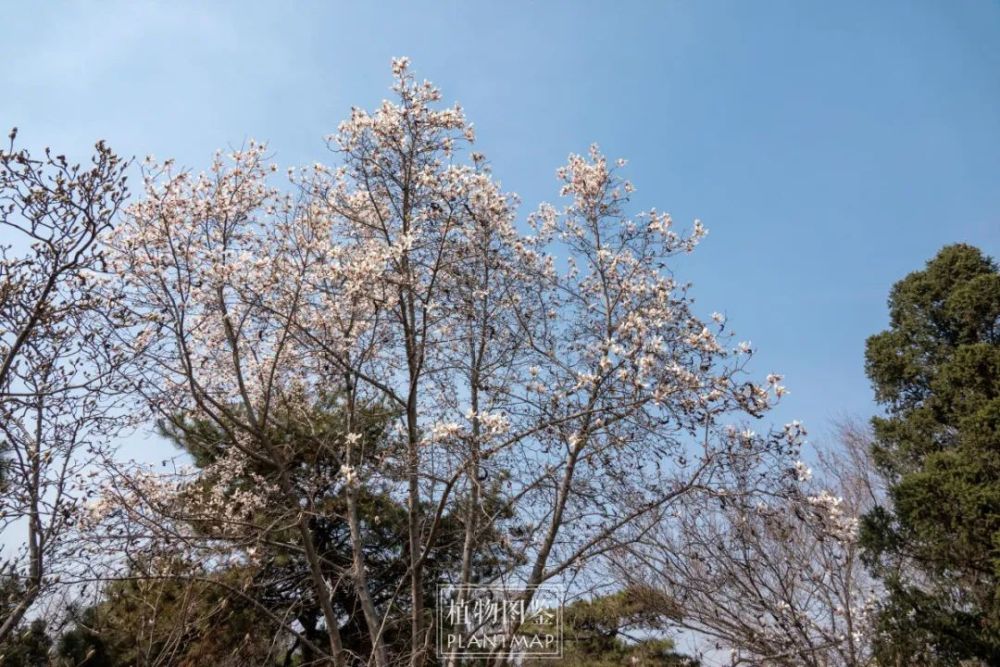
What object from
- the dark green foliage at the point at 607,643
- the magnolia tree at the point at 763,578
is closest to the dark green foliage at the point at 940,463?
the magnolia tree at the point at 763,578

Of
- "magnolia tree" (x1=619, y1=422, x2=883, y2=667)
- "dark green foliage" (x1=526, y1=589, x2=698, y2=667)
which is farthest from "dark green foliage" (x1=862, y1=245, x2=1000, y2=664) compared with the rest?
"dark green foliage" (x1=526, y1=589, x2=698, y2=667)

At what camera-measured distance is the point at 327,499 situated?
336 inches

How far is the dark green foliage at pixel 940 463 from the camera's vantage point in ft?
20.3

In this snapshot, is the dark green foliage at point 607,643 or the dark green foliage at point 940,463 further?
the dark green foliage at point 607,643

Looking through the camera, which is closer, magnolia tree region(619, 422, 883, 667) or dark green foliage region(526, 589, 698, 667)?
magnolia tree region(619, 422, 883, 667)

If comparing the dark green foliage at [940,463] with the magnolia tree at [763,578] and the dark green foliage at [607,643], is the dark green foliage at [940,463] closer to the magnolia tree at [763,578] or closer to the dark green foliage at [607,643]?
the magnolia tree at [763,578]

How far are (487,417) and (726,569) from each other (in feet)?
9.16

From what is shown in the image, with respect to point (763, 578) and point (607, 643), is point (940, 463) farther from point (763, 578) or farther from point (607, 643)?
point (607, 643)

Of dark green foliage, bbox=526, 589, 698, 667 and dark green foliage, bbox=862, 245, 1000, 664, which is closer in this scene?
dark green foliage, bbox=862, 245, 1000, 664

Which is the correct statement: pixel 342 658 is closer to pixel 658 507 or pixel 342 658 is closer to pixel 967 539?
pixel 658 507

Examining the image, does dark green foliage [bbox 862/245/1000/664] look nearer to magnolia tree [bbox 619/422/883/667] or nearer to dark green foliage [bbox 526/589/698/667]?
magnolia tree [bbox 619/422/883/667]

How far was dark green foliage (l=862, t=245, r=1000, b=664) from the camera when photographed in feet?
20.3

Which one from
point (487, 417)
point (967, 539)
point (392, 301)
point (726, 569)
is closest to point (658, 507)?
point (726, 569)

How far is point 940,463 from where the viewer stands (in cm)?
707
